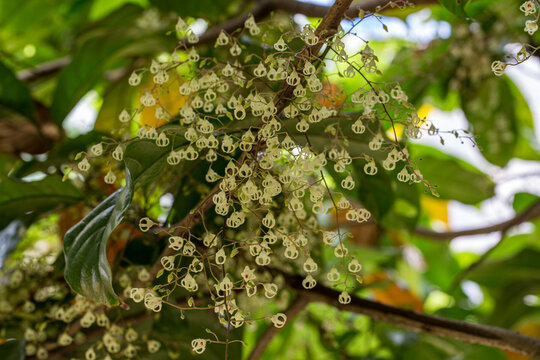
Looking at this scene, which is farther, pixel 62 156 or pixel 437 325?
pixel 62 156

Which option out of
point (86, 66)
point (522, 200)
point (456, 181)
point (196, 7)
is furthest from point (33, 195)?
point (522, 200)

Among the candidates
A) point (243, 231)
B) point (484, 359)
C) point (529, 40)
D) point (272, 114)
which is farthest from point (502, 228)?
point (272, 114)

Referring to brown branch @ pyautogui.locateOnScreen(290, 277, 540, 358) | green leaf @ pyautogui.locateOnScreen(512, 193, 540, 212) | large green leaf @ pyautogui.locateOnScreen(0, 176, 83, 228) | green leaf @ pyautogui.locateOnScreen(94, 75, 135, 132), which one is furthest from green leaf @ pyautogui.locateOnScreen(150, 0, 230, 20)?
green leaf @ pyautogui.locateOnScreen(512, 193, 540, 212)

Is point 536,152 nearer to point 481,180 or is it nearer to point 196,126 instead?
Answer: point 481,180

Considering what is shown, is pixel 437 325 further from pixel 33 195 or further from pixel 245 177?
pixel 33 195

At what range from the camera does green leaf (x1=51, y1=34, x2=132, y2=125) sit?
0.87m

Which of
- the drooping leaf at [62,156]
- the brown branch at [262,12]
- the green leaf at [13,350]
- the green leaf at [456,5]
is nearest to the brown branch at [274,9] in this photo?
the brown branch at [262,12]

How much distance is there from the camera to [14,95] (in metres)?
0.85

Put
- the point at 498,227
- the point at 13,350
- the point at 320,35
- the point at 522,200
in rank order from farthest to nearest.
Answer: the point at 522,200
the point at 498,227
the point at 13,350
the point at 320,35

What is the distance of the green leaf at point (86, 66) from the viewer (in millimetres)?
871

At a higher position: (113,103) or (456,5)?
(456,5)

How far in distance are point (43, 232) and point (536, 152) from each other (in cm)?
121

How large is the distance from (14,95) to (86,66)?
0.12 meters

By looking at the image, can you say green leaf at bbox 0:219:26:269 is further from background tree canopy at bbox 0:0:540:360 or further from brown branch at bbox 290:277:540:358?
brown branch at bbox 290:277:540:358
